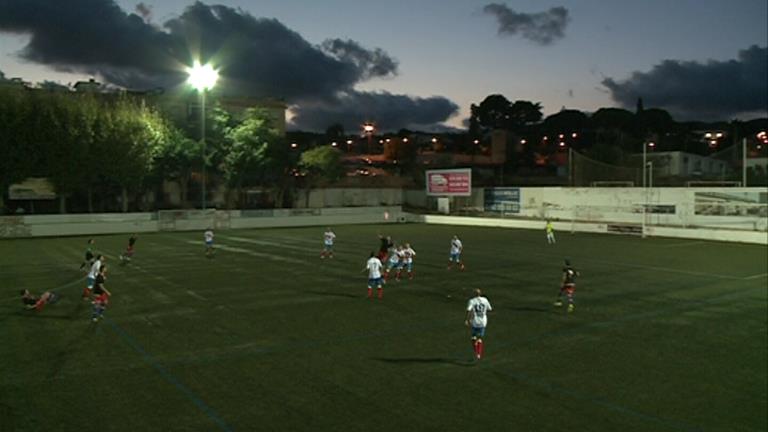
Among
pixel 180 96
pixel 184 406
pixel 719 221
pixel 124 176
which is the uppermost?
pixel 180 96

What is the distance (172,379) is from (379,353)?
197 inches

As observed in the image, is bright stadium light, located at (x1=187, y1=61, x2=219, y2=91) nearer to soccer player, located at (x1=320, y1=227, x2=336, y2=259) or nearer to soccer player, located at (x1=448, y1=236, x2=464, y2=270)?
soccer player, located at (x1=320, y1=227, x2=336, y2=259)

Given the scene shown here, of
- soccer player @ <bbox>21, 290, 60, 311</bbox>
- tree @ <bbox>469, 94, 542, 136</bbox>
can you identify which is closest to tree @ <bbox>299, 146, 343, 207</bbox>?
soccer player @ <bbox>21, 290, 60, 311</bbox>

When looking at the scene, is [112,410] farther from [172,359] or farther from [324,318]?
[324,318]

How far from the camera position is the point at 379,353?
14.7 m

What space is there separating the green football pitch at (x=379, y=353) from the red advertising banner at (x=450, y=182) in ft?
124

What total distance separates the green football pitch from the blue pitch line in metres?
0.05

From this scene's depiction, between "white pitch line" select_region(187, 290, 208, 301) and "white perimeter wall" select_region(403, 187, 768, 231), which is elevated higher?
"white perimeter wall" select_region(403, 187, 768, 231)

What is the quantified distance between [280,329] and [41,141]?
45825 millimetres

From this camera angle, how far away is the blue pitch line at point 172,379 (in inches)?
409

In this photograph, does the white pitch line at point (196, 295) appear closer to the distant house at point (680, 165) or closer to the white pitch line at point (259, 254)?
the white pitch line at point (259, 254)

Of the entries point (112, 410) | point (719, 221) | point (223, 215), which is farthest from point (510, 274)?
point (223, 215)

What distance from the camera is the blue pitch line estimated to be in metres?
10.4

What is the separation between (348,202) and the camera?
7894 centimetres
